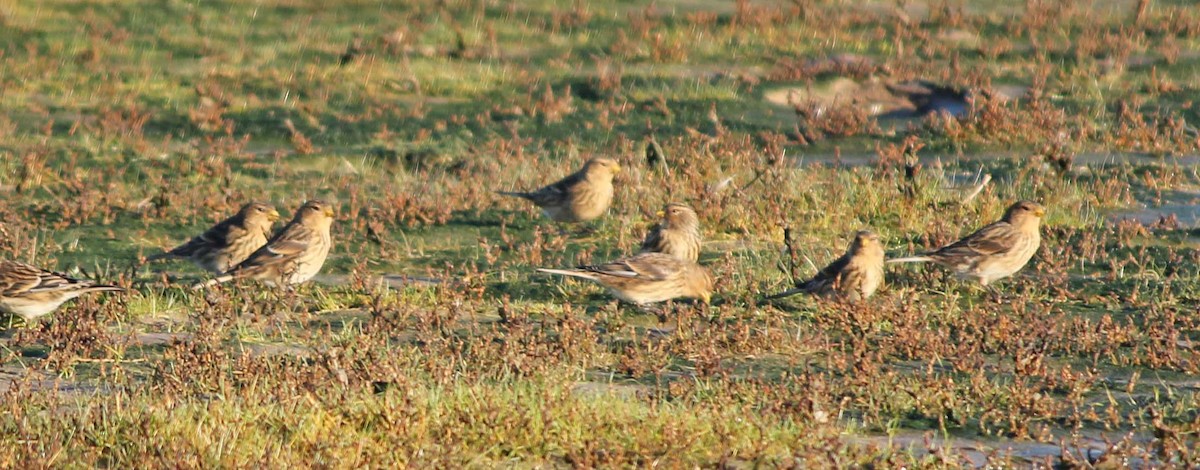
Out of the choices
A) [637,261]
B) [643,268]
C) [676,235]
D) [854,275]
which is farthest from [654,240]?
[854,275]

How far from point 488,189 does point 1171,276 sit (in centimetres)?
577

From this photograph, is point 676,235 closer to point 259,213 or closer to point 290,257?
point 290,257

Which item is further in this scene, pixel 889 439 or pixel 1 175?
pixel 1 175

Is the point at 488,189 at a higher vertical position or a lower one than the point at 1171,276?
lower

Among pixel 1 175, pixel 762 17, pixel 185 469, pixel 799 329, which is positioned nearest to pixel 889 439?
pixel 799 329

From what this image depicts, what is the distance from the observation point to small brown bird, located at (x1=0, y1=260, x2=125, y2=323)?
9.45 meters

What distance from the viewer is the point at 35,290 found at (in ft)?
31.1

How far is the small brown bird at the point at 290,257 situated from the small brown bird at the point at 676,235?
2.17m

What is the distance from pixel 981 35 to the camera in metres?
23.0

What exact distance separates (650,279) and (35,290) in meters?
3.49

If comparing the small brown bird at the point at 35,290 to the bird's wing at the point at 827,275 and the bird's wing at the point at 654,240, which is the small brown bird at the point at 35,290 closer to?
the bird's wing at the point at 654,240

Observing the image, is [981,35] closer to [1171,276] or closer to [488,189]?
[488,189]

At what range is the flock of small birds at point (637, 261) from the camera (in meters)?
9.58

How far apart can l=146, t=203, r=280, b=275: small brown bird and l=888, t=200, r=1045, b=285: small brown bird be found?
4370 millimetres
